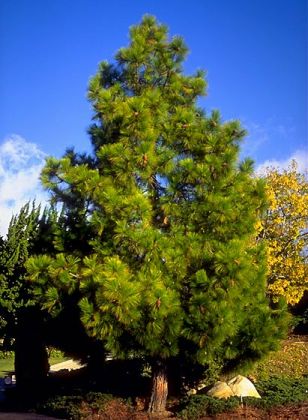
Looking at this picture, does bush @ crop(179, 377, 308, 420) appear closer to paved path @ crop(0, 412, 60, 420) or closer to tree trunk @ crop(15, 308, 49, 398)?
paved path @ crop(0, 412, 60, 420)

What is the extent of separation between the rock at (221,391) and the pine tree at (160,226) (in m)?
0.49

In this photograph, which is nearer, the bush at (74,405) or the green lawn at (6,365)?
the bush at (74,405)

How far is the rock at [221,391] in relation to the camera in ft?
29.8

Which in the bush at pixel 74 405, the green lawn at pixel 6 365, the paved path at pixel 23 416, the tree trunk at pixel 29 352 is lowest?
the paved path at pixel 23 416

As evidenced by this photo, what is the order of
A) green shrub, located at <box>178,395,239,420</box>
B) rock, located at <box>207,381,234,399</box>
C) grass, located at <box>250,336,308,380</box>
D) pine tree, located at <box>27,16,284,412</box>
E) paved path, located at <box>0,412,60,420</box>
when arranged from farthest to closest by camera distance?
grass, located at <box>250,336,308,380</box> < rock, located at <box>207,381,234,399</box> < paved path, located at <box>0,412,60,420</box> < green shrub, located at <box>178,395,239,420</box> < pine tree, located at <box>27,16,284,412</box>

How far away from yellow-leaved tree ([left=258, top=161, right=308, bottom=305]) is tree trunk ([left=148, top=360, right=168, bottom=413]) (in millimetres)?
10060

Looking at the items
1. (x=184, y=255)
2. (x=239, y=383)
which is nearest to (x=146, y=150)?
(x=184, y=255)

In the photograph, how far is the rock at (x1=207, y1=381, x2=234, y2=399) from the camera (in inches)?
357

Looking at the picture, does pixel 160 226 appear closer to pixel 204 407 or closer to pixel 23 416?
pixel 204 407

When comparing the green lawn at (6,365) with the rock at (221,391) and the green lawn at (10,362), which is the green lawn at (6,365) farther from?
the rock at (221,391)

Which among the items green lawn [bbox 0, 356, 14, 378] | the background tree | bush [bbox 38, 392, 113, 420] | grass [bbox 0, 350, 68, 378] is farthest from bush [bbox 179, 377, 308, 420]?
grass [bbox 0, 350, 68, 378]

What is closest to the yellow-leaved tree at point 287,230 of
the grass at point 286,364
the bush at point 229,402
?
the grass at point 286,364

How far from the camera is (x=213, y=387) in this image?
9445 millimetres

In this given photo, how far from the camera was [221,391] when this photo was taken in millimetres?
9180
